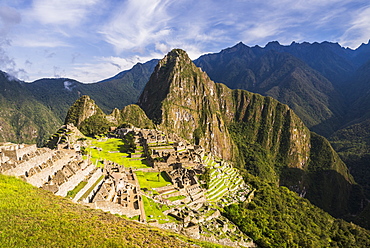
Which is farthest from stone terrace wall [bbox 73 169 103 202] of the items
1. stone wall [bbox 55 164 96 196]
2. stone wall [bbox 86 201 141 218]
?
stone wall [bbox 86 201 141 218]

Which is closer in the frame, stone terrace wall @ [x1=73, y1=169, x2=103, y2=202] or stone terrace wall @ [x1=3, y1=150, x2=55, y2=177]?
stone terrace wall @ [x1=3, y1=150, x2=55, y2=177]

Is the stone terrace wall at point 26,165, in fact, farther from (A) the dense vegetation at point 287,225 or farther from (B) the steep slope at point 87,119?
(B) the steep slope at point 87,119

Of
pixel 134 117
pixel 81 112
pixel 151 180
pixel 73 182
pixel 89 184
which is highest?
pixel 81 112

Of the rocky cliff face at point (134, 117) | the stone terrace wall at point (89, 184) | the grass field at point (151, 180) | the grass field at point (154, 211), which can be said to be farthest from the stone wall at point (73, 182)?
the rocky cliff face at point (134, 117)

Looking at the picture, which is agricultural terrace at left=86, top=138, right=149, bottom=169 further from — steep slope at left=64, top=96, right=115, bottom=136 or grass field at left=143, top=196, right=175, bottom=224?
steep slope at left=64, top=96, right=115, bottom=136

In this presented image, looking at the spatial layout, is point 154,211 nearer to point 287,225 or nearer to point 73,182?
point 73,182

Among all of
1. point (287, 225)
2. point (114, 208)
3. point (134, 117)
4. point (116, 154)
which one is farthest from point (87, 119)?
point (287, 225)
